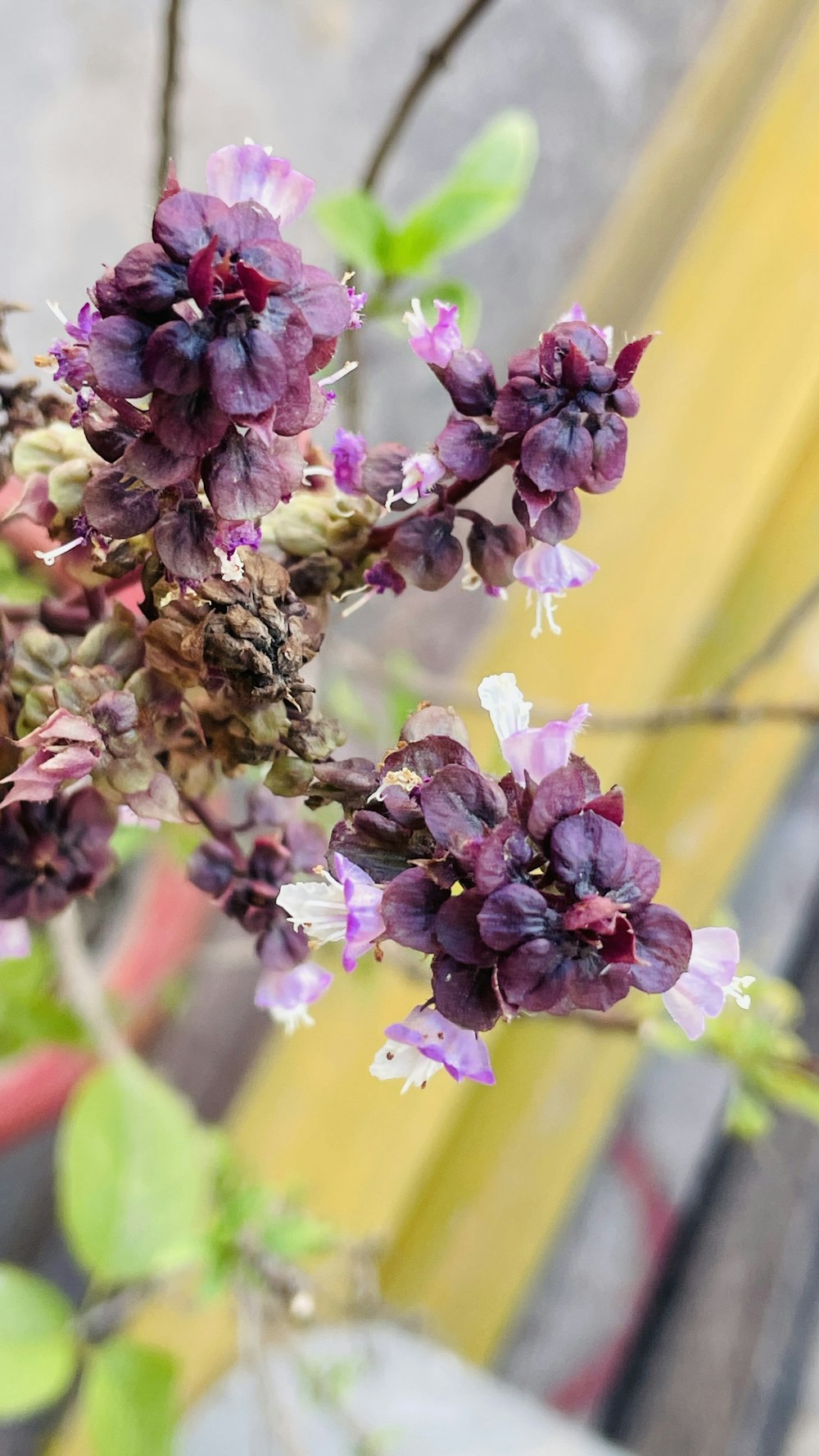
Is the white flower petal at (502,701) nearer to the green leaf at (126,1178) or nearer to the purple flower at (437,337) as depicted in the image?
the purple flower at (437,337)

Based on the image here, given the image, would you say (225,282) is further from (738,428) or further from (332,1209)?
(332,1209)

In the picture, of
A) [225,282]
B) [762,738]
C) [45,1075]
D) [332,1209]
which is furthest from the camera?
[762,738]

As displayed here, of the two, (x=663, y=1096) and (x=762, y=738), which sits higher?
(x=762, y=738)

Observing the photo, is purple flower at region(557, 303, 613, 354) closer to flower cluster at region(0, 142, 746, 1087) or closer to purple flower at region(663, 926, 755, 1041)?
flower cluster at region(0, 142, 746, 1087)

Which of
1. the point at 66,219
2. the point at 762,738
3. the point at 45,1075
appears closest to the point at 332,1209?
the point at 45,1075

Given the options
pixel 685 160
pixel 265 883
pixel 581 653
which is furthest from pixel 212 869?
pixel 685 160
